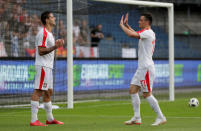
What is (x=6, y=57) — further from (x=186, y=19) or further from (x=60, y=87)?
(x=186, y=19)

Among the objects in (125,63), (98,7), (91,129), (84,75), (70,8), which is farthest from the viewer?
(125,63)

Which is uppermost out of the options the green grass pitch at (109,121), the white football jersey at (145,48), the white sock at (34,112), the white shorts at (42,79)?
the white football jersey at (145,48)

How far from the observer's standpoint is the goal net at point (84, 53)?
47.5 feet

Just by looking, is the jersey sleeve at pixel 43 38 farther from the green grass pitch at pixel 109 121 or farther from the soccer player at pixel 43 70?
the green grass pitch at pixel 109 121

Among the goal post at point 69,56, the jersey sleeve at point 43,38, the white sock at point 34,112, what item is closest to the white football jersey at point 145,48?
the jersey sleeve at point 43,38

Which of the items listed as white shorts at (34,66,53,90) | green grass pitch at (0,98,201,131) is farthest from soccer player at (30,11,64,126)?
green grass pitch at (0,98,201,131)

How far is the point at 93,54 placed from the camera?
60.5 feet

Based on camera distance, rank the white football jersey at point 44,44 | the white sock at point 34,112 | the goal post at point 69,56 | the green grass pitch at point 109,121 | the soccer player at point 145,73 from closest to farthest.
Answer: the green grass pitch at point 109,121 → the soccer player at point 145,73 → the white sock at point 34,112 → the white football jersey at point 44,44 → the goal post at point 69,56

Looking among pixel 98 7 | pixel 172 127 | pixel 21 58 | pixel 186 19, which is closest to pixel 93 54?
pixel 98 7

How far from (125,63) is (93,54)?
1.30 m

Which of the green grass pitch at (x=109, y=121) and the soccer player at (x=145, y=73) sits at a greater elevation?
the soccer player at (x=145, y=73)

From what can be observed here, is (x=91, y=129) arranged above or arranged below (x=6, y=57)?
below

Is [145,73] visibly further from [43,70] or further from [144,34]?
[43,70]

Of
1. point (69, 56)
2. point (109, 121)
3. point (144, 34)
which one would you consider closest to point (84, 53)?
point (69, 56)
